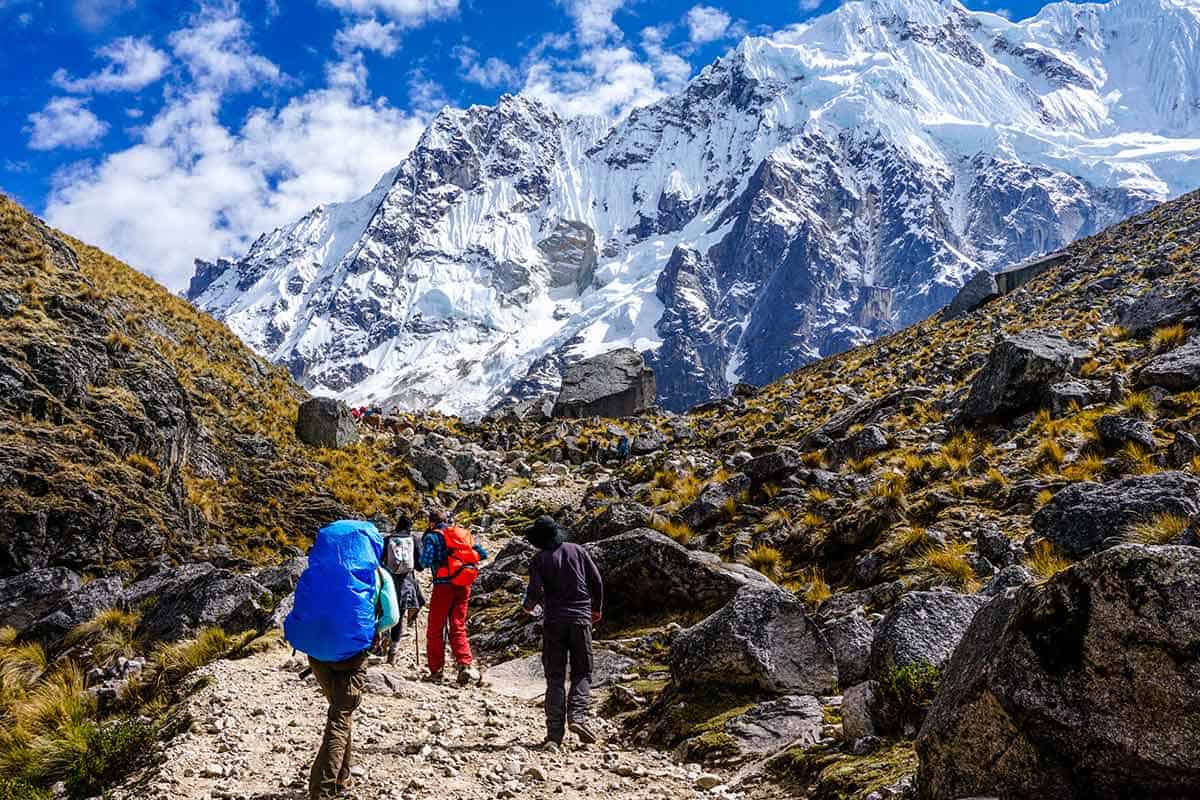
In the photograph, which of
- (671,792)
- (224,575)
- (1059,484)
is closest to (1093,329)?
(1059,484)

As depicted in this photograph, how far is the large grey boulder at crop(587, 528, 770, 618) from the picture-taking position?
10531 millimetres

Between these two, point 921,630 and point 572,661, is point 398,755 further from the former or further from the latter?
point 921,630

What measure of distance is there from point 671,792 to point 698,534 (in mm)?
9031

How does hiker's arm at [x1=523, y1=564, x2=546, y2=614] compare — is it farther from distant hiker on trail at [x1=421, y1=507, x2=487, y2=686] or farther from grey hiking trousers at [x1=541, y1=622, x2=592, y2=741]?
distant hiker on trail at [x1=421, y1=507, x2=487, y2=686]

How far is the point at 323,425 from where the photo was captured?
29047 mm

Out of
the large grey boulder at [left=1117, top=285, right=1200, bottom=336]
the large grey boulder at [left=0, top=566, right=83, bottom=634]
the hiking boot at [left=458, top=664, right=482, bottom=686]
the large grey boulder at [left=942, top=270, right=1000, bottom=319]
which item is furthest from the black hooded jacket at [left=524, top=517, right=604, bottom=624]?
the large grey boulder at [left=942, top=270, right=1000, bottom=319]

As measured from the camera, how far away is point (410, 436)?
35125 mm

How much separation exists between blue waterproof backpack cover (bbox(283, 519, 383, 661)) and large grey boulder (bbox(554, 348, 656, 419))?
1560 inches

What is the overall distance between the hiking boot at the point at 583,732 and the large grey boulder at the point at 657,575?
3.63 m

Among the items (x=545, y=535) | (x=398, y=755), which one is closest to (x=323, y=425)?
(x=545, y=535)

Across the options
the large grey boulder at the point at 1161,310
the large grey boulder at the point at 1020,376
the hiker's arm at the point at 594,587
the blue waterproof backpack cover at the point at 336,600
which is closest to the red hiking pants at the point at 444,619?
the hiker's arm at the point at 594,587

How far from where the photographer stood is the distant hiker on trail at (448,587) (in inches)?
388

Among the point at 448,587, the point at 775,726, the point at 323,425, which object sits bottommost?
the point at 775,726

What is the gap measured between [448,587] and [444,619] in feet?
1.64
